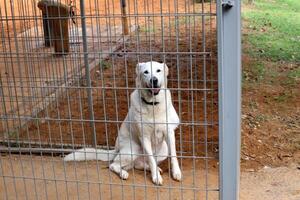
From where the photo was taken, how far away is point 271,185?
→ 13.0 feet

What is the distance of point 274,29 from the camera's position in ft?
30.8

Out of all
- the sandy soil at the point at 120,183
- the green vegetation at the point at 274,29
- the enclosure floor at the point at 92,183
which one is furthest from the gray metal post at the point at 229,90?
the green vegetation at the point at 274,29

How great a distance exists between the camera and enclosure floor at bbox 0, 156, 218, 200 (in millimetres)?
3641

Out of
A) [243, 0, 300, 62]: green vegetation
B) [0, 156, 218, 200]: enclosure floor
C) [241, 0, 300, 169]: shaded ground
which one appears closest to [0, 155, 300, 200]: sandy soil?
[0, 156, 218, 200]: enclosure floor

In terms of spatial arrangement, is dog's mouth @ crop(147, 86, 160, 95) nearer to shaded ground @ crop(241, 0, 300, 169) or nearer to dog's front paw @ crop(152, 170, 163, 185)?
dog's front paw @ crop(152, 170, 163, 185)

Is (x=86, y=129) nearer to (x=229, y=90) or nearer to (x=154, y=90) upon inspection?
(x=154, y=90)

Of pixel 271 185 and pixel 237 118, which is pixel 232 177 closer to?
pixel 237 118

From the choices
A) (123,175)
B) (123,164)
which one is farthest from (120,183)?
(123,164)

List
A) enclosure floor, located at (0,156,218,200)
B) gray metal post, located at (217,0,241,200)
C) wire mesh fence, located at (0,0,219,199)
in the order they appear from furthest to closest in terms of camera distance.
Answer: enclosure floor, located at (0,156,218,200), wire mesh fence, located at (0,0,219,199), gray metal post, located at (217,0,241,200)

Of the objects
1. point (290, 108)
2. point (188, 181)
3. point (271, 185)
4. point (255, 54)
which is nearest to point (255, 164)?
point (271, 185)

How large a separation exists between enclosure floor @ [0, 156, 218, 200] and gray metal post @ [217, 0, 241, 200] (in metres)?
0.61

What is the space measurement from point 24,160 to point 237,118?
2497mm

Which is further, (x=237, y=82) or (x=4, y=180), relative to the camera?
(x=4, y=180)

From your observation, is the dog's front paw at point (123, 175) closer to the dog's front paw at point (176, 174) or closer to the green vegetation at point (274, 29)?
the dog's front paw at point (176, 174)
